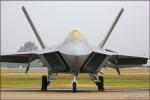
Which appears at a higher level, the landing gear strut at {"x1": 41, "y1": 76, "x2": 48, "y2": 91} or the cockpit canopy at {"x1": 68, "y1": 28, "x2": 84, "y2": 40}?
the cockpit canopy at {"x1": 68, "y1": 28, "x2": 84, "y2": 40}

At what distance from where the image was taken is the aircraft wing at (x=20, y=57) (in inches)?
956

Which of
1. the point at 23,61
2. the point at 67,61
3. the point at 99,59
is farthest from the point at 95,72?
the point at 23,61

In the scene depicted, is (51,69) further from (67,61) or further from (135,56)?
(135,56)

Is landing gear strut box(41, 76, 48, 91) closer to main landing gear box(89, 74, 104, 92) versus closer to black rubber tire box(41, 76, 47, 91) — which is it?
black rubber tire box(41, 76, 47, 91)

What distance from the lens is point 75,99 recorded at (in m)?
17.1

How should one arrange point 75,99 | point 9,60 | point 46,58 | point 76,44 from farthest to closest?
point 9,60, point 46,58, point 76,44, point 75,99

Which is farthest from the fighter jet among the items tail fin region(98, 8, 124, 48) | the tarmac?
the tarmac

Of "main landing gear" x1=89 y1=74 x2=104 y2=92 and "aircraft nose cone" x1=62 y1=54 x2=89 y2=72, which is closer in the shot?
"aircraft nose cone" x1=62 y1=54 x2=89 y2=72

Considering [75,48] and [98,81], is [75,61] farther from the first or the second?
[98,81]

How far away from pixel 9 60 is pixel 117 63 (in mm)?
6346

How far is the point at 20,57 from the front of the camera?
26.0m

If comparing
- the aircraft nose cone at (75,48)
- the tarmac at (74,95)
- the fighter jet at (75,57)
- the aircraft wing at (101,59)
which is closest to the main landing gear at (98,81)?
the fighter jet at (75,57)

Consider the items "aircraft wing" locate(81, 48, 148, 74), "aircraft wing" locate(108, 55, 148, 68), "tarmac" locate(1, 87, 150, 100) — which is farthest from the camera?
"aircraft wing" locate(108, 55, 148, 68)

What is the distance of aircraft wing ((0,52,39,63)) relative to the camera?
24281mm
